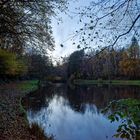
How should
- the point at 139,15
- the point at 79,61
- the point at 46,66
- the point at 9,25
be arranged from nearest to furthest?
1. the point at 139,15
2. the point at 79,61
3. the point at 9,25
4. the point at 46,66

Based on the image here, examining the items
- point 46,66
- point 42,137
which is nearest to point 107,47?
point 42,137

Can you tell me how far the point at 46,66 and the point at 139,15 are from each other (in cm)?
6476

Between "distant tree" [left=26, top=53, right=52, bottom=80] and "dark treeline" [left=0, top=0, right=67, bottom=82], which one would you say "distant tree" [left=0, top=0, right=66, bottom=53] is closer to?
"dark treeline" [left=0, top=0, right=67, bottom=82]

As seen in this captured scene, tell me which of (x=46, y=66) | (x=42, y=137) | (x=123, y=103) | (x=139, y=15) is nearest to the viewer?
(x=123, y=103)

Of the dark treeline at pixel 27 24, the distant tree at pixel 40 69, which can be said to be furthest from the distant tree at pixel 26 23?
the distant tree at pixel 40 69

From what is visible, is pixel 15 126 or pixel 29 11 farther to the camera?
pixel 29 11

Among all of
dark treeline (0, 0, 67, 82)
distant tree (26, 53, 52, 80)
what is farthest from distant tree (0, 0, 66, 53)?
distant tree (26, 53, 52, 80)

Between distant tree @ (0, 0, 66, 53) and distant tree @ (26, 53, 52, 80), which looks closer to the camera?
distant tree @ (0, 0, 66, 53)

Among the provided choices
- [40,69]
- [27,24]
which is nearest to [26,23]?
[27,24]

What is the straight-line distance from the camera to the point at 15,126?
1113 centimetres

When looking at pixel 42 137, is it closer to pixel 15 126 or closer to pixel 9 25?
pixel 15 126

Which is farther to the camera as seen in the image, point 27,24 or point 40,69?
point 40,69

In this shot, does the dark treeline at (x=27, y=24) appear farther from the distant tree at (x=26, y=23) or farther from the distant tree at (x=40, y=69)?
the distant tree at (x=40, y=69)

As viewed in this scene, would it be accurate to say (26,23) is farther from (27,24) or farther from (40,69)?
(40,69)
